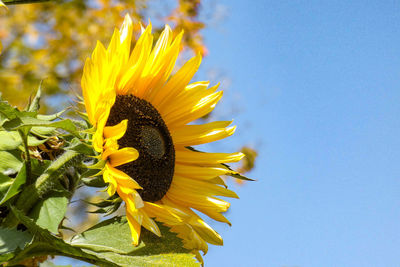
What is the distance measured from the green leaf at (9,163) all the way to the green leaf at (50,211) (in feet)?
0.15

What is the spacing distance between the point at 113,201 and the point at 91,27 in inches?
109

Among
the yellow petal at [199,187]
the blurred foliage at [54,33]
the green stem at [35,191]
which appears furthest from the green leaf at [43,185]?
the blurred foliage at [54,33]

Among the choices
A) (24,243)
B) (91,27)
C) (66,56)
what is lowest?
(24,243)

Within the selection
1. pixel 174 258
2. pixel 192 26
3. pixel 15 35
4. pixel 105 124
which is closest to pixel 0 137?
pixel 105 124

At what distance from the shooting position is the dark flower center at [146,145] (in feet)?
1.95

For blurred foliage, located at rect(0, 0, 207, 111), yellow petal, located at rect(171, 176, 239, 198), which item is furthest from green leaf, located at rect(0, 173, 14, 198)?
blurred foliage, located at rect(0, 0, 207, 111)

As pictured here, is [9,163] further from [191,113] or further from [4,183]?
[191,113]

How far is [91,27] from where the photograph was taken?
316cm

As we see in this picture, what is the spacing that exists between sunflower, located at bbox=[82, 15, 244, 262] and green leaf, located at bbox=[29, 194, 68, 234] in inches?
2.1

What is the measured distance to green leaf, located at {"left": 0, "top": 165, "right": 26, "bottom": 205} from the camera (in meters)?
0.47

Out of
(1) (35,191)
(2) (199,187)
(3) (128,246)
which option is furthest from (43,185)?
(2) (199,187)

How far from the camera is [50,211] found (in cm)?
50

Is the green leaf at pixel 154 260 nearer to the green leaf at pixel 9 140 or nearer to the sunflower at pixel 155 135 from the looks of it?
the sunflower at pixel 155 135

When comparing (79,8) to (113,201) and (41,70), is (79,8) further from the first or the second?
(113,201)
